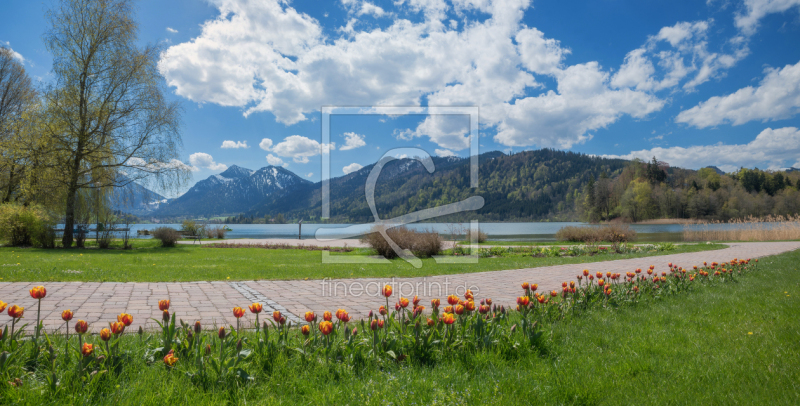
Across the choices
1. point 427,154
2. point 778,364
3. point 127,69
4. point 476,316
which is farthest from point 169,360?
point 127,69

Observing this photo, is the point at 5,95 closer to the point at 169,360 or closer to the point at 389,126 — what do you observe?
the point at 389,126

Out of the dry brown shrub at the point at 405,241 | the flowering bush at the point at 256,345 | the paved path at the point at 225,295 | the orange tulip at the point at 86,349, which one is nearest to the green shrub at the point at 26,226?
the paved path at the point at 225,295

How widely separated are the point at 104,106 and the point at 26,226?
18.7ft

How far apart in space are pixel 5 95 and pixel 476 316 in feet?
99.1

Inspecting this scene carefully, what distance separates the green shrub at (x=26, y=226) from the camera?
47.6 feet

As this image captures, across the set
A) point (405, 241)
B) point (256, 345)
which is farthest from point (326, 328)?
point (405, 241)

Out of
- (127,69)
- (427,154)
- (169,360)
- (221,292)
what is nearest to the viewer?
(169,360)

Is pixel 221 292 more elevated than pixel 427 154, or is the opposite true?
pixel 427 154

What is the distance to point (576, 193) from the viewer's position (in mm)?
90625

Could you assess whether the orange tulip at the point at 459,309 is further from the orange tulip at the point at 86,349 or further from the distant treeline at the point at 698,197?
the distant treeline at the point at 698,197

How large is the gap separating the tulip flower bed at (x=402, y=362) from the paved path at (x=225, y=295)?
0.98 metres

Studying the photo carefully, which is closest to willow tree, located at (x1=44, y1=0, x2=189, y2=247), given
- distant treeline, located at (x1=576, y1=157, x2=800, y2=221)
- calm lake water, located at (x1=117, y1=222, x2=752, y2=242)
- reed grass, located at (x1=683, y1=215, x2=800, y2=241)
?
calm lake water, located at (x1=117, y1=222, x2=752, y2=242)

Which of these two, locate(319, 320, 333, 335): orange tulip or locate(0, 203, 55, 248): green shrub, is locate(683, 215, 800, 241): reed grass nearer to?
locate(319, 320, 333, 335): orange tulip

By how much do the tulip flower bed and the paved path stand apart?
0.98 meters
